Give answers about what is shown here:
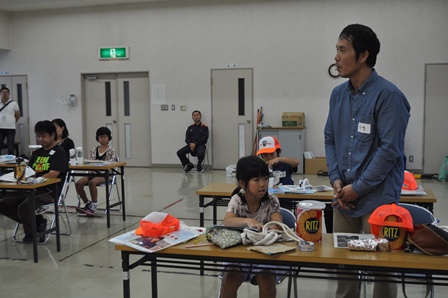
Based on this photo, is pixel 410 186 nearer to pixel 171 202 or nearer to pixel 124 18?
pixel 171 202

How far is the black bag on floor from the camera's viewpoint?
1.94 meters

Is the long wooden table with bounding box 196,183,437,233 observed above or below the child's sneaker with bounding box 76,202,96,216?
above

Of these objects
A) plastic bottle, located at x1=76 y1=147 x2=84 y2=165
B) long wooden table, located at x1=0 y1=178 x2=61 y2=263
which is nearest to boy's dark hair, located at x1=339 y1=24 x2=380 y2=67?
long wooden table, located at x1=0 y1=178 x2=61 y2=263

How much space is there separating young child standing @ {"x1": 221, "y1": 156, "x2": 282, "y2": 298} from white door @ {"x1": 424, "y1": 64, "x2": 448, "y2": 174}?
773cm

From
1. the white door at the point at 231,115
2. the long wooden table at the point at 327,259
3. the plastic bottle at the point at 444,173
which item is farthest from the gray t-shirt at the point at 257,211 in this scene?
the white door at the point at 231,115

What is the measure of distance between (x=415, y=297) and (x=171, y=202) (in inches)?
160

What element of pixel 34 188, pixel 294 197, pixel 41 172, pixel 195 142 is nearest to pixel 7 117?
pixel 195 142

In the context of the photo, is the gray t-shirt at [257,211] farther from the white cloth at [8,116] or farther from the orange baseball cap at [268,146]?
the white cloth at [8,116]

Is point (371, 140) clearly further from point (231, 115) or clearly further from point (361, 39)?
point (231, 115)

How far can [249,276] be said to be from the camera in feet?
8.38

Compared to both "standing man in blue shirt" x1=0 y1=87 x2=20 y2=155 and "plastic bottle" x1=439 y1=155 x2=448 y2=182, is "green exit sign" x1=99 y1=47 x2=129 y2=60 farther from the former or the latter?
"plastic bottle" x1=439 y1=155 x2=448 y2=182

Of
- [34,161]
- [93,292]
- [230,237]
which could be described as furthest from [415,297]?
[34,161]

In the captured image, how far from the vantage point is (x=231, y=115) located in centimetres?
1036

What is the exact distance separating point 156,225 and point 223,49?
329 inches
